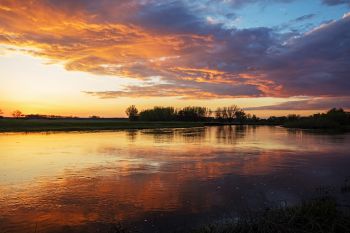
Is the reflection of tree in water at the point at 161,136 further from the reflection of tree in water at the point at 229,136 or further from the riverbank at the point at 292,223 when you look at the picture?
the riverbank at the point at 292,223

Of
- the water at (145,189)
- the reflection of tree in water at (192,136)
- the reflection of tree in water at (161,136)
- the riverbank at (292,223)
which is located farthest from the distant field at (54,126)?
the riverbank at (292,223)

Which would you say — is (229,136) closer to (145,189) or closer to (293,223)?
(145,189)

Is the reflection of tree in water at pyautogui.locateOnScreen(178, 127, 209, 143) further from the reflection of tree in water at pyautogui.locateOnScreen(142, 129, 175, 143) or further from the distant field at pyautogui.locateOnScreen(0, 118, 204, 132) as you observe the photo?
the distant field at pyautogui.locateOnScreen(0, 118, 204, 132)

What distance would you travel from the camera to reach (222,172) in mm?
18266

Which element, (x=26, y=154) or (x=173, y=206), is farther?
(x=26, y=154)

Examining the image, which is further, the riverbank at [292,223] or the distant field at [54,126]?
the distant field at [54,126]

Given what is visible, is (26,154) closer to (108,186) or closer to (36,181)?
(36,181)

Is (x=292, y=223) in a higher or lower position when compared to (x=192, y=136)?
lower

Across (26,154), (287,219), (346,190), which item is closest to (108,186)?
(287,219)

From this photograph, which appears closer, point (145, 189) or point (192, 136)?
point (145, 189)

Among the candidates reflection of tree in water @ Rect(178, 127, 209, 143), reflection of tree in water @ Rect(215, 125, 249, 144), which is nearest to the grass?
reflection of tree in water @ Rect(215, 125, 249, 144)

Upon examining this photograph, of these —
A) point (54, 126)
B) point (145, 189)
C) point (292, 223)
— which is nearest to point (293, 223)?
point (292, 223)

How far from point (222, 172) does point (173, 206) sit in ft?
24.3

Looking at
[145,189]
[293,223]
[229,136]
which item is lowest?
[145,189]
